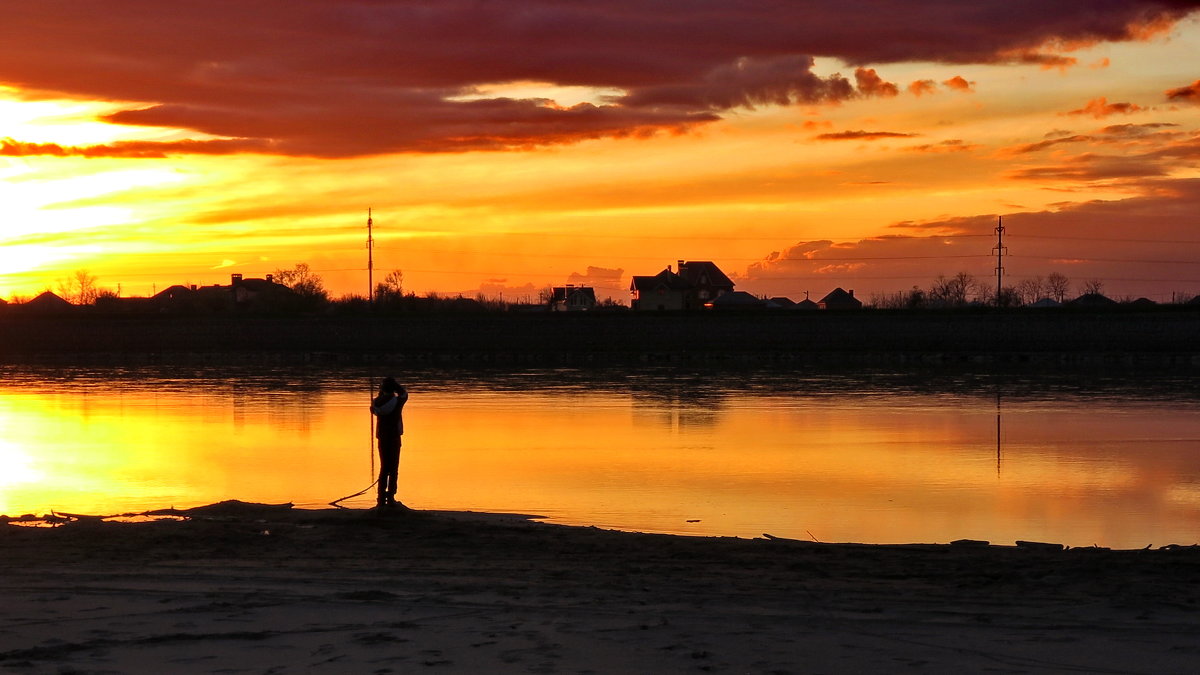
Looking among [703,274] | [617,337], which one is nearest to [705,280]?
[703,274]

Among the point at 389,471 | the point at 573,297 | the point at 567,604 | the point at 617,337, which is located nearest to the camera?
the point at 567,604

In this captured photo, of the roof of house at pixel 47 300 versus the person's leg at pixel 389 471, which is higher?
the roof of house at pixel 47 300

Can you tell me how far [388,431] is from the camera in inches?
647

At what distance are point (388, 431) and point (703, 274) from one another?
12465 centimetres

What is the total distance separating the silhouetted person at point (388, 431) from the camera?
1636 cm

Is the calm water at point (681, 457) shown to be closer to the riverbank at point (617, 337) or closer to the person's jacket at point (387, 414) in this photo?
the person's jacket at point (387, 414)

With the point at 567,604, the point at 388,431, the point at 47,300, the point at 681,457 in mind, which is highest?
the point at 47,300

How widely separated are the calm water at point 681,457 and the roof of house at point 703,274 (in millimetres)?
94300

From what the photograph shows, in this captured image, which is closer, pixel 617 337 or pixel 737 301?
pixel 617 337

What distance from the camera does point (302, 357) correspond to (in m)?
73.2

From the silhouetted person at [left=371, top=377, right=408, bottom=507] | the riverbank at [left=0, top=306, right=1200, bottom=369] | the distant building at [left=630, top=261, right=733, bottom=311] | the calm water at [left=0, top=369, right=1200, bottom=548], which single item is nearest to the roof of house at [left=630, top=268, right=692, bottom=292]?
the distant building at [left=630, top=261, right=733, bottom=311]

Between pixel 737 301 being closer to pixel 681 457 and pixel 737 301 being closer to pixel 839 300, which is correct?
pixel 839 300

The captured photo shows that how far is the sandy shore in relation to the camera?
868 centimetres

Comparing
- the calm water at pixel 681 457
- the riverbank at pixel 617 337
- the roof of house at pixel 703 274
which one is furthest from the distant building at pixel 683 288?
the calm water at pixel 681 457
